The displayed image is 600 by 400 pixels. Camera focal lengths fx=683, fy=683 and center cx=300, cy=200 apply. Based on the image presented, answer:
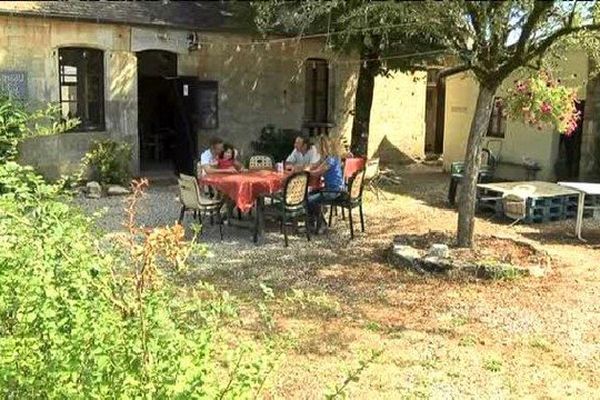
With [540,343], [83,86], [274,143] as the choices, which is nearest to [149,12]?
[83,86]

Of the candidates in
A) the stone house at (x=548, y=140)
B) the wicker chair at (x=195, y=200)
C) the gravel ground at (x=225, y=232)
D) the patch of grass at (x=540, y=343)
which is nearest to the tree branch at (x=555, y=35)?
the patch of grass at (x=540, y=343)

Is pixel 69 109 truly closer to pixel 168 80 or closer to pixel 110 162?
pixel 110 162

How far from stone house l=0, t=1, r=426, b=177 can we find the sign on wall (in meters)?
0.02

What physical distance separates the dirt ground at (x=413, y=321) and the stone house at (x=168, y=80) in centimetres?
629

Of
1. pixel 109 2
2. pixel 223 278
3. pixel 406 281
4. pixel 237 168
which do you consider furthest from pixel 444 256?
pixel 109 2

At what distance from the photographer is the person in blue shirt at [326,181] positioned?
30.0 ft

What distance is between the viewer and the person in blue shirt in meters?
9.13

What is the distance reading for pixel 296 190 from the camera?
27.9 feet

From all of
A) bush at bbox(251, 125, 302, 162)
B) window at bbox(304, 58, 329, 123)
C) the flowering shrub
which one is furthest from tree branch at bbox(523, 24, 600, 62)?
window at bbox(304, 58, 329, 123)

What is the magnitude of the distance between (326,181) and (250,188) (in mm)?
1211

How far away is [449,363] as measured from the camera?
16.1ft

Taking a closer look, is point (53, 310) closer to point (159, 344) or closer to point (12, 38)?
point (159, 344)

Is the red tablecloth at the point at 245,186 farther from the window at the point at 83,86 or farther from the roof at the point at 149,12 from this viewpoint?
the window at the point at 83,86

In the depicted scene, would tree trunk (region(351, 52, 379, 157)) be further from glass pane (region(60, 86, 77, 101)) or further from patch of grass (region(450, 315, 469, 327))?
patch of grass (region(450, 315, 469, 327))
